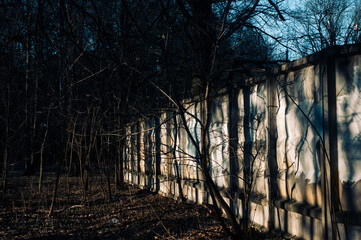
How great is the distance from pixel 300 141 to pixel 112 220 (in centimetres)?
382

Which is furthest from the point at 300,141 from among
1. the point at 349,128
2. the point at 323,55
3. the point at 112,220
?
the point at 112,220

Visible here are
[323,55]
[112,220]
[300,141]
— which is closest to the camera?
[323,55]

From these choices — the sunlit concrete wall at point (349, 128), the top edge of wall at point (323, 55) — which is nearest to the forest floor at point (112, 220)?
the sunlit concrete wall at point (349, 128)

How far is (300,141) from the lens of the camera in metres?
4.31

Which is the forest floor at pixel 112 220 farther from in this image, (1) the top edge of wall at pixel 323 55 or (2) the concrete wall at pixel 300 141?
(1) the top edge of wall at pixel 323 55

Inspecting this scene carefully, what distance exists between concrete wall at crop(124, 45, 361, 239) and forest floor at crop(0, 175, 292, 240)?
26.5 inches

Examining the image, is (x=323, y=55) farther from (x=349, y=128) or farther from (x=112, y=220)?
(x=112, y=220)

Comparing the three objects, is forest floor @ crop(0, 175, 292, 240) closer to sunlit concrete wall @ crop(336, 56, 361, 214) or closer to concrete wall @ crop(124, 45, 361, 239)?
concrete wall @ crop(124, 45, 361, 239)

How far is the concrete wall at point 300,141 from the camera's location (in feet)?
11.8

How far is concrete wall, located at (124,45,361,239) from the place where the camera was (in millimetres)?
3611

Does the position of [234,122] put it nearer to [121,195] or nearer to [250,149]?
[250,149]

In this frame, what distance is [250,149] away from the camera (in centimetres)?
530

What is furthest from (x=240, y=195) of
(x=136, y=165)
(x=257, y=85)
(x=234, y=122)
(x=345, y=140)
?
(x=136, y=165)

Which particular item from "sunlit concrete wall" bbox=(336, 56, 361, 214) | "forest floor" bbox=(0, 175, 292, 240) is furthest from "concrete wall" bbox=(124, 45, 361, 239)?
"forest floor" bbox=(0, 175, 292, 240)
